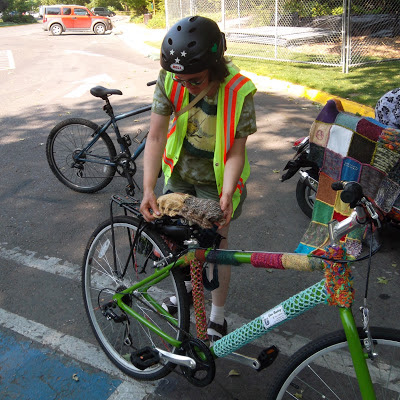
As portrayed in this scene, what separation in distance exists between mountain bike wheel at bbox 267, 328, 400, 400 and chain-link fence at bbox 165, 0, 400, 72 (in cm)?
924

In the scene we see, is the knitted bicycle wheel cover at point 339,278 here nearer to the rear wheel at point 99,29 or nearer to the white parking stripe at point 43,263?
the white parking stripe at point 43,263

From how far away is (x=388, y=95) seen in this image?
401cm

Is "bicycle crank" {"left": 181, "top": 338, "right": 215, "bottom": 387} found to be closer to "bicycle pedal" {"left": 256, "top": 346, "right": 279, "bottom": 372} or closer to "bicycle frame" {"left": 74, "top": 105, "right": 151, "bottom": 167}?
"bicycle pedal" {"left": 256, "top": 346, "right": 279, "bottom": 372}

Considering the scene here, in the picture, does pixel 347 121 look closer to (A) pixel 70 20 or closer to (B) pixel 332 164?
(B) pixel 332 164

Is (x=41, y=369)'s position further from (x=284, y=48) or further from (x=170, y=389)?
(x=284, y=48)

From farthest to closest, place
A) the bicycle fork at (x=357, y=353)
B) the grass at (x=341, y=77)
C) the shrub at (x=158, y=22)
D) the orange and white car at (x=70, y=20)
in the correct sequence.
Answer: the orange and white car at (x=70, y=20) → the shrub at (x=158, y=22) → the grass at (x=341, y=77) → the bicycle fork at (x=357, y=353)

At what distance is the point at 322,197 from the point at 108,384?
220 cm

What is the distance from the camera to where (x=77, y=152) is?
17.3 feet

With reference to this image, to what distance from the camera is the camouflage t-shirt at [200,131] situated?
2465 mm

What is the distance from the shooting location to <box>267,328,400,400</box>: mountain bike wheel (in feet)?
6.25

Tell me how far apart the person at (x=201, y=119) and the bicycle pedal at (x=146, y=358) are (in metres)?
0.37

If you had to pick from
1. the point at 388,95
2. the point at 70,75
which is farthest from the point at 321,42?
Answer: the point at 388,95

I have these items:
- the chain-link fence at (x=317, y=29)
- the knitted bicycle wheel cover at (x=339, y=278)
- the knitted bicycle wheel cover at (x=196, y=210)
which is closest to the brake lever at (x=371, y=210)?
the knitted bicycle wheel cover at (x=339, y=278)

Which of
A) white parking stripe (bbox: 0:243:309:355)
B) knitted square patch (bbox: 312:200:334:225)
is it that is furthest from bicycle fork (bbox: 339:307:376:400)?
knitted square patch (bbox: 312:200:334:225)
